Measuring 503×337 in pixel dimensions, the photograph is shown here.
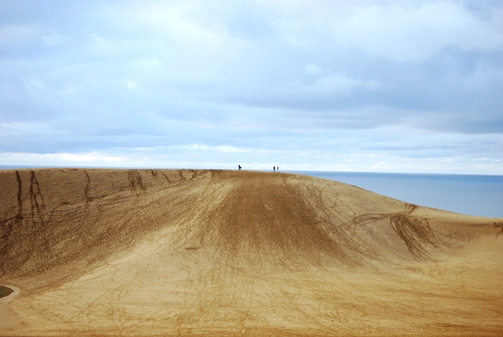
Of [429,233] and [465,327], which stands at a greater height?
[429,233]

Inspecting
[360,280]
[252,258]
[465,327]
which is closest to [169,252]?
[252,258]

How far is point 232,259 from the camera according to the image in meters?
24.1

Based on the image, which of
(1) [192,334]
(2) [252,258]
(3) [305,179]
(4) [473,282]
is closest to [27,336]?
(1) [192,334]

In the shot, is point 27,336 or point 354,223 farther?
point 354,223

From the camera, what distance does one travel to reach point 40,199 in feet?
94.4

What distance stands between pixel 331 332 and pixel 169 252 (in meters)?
11.7

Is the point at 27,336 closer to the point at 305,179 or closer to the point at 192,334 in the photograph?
the point at 192,334

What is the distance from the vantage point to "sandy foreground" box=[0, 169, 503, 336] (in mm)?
16969

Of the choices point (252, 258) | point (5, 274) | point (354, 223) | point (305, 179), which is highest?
point (305, 179)

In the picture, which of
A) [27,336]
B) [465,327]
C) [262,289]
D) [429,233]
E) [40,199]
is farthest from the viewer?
[429,233]

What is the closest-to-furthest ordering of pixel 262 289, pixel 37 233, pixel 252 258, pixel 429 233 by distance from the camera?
pixel 262 289
pixel 252 258
pixel 37 233
pixel 429 233

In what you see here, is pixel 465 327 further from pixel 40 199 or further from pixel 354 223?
pixel 40 199

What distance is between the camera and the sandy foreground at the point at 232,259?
1697 centimetres

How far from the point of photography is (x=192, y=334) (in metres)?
15.4
